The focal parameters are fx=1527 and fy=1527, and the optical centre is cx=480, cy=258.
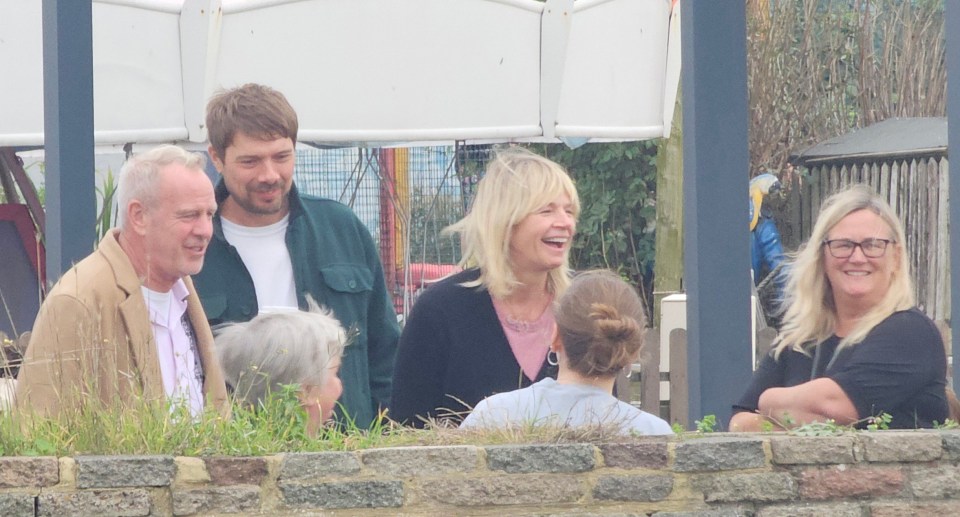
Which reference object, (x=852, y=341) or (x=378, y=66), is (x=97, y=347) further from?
(x=378, y=66)

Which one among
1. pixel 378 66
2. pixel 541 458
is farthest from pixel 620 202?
pixel 541 458

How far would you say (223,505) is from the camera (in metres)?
3.16

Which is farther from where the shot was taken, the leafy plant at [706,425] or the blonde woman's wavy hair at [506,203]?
the blonde woman's wavy hair at [506,203]

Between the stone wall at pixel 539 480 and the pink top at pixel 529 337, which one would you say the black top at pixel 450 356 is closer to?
the pink top at pixel 529 337

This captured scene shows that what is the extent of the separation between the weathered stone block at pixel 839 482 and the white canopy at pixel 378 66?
4009 millimetres

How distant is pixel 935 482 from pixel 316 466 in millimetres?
1435

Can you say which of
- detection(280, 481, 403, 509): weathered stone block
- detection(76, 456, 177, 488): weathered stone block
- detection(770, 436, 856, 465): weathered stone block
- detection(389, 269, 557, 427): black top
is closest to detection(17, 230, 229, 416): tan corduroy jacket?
detection(76, 456, 177, 488): weathered stone block

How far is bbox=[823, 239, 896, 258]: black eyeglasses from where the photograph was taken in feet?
13.0

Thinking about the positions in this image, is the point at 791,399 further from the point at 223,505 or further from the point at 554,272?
the point at 223,505

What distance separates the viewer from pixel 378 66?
720cm

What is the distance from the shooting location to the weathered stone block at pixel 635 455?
3.37m

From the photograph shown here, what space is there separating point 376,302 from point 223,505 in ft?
4.56

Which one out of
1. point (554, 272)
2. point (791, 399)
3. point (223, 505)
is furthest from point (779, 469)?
point (223, 505)

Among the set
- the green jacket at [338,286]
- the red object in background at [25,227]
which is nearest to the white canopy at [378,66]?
the red object in background at [25,227]
